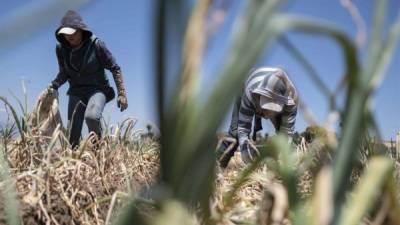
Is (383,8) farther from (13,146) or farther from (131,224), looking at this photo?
(13,146)

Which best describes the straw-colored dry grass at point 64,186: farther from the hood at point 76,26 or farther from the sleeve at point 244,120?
the sleeve at point 244,120

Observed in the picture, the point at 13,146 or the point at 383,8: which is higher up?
the point at 383,8

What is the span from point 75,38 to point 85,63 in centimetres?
20

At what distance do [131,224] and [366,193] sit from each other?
0.22 m

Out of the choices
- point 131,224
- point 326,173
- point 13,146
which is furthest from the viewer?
point 13,146

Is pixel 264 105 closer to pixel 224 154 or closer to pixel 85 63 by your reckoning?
pixel 85 63

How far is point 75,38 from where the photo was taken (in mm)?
4457

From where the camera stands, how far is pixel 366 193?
552mm

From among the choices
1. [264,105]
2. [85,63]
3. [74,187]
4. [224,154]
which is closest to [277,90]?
[264,105]

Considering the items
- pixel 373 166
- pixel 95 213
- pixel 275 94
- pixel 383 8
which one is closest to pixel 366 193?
pixel 373 166

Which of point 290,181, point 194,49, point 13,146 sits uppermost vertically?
point 194,49

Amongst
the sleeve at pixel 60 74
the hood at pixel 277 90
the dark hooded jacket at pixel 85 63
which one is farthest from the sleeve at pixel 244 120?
the sleeve at pixel 60 74

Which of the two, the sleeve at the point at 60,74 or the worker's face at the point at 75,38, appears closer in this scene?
the worker's face at the point at 75,38

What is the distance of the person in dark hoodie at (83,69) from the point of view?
14.6ft
